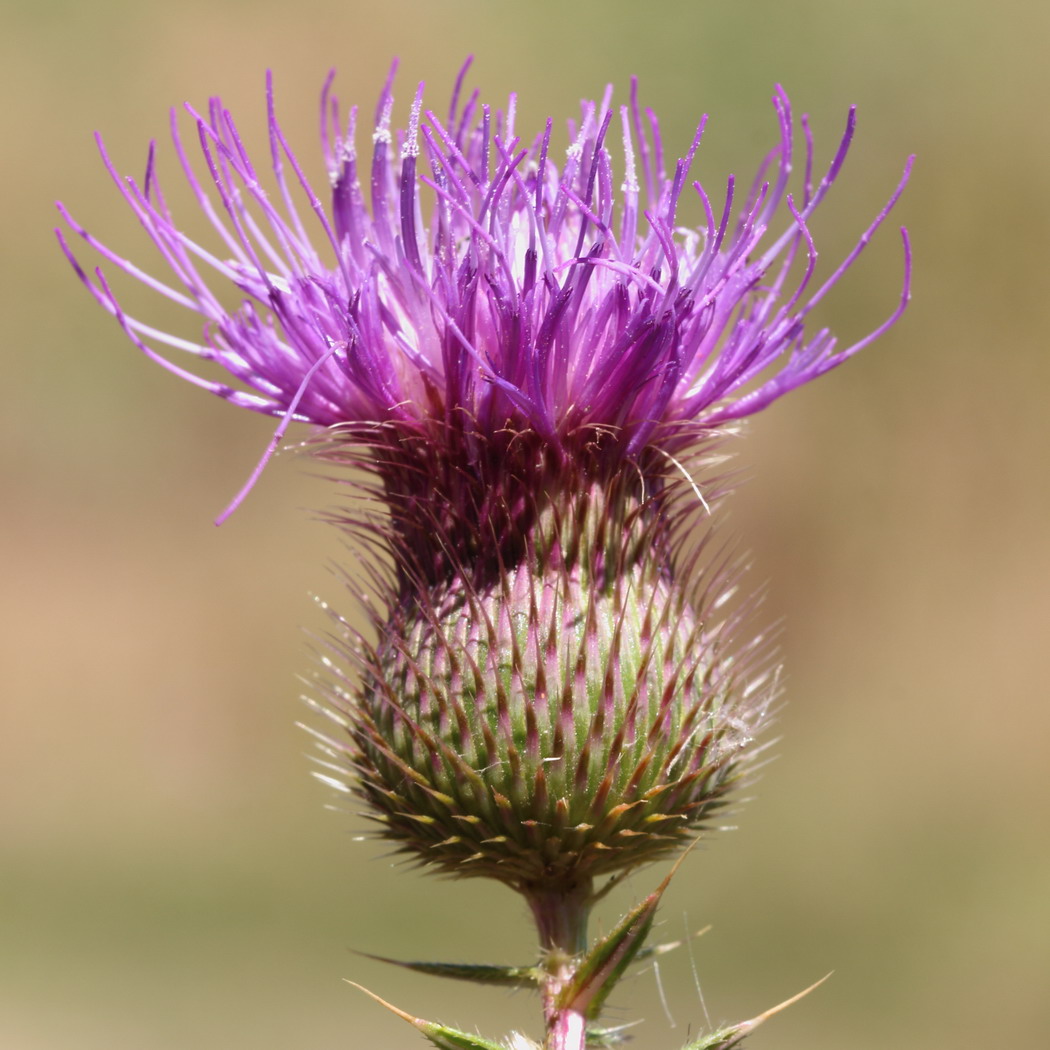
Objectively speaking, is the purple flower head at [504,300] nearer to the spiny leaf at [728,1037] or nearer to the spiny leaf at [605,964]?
the spiny leaf at [605,964]

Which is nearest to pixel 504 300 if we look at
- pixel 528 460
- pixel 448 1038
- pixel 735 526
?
pixel 528 460

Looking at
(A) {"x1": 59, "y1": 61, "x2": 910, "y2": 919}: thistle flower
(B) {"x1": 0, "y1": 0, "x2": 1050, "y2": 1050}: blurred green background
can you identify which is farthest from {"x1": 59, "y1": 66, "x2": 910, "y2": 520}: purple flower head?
(B) {"x1": 0, "y1": 0, "x2": 1050, "y2": 1050}: blurred green background

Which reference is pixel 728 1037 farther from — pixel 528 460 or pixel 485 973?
pixel 528 460

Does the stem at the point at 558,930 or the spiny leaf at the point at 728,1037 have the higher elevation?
the stem at the point at 558,930

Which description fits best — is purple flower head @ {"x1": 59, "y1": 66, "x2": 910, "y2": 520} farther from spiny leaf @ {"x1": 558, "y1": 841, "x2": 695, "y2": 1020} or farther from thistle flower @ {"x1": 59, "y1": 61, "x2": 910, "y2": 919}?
spiny leaf @ {"x1": 558, "y1": 841, "x2": 695, "y2": 1020}

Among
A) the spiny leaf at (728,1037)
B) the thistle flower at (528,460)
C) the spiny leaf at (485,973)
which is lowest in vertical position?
the spiny leaf at (728,1037)

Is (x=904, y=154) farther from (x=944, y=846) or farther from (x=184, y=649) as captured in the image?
(x=184, y=649)

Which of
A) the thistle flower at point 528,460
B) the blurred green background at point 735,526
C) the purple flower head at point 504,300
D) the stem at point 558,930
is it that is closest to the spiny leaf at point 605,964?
the stem at point 558,930
